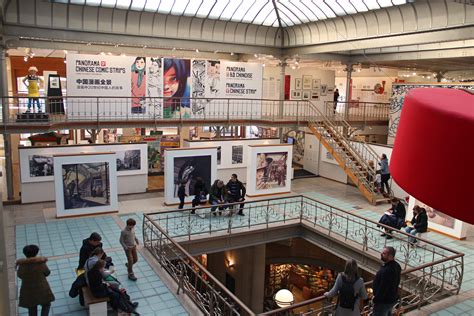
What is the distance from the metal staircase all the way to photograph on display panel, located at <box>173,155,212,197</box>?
22.8 ft

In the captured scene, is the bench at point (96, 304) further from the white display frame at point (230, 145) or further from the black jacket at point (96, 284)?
the white display frame at point (230, 145)

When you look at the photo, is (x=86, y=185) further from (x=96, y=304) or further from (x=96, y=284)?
(x=96, y=304)

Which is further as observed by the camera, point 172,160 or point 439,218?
point 172,160

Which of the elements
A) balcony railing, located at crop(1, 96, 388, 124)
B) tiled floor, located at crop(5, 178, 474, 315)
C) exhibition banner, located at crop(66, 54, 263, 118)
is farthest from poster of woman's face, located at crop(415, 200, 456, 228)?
exhibition banner, located at crop(66, 54, 263, 118)

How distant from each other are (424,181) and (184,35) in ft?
65.1

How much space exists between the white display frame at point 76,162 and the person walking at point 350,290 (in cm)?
1148

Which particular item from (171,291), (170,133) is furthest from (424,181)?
(170,133)

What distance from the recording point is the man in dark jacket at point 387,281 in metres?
7.54

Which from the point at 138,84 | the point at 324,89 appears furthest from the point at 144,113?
the point at 324,89

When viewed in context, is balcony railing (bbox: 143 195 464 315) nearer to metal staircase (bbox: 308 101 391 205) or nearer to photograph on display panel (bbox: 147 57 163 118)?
metal staircase (bbox: 308 101 391 205)

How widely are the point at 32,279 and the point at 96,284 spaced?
4.21ft

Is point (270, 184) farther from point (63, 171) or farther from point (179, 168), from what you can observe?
point (63, 171)

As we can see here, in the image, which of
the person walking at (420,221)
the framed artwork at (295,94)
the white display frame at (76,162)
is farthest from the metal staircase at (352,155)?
the white display frame at (76,162)

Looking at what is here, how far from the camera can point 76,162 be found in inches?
634
